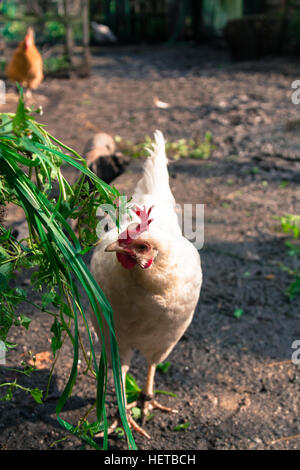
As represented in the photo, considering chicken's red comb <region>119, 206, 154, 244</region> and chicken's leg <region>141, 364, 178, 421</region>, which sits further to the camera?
chicken's leg <region>141, 364, 178, 421</region>

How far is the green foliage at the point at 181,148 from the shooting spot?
577 cm

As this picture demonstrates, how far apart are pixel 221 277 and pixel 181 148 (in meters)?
2.71

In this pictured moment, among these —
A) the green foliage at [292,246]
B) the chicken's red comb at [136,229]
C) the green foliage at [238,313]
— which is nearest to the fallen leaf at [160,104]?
the green foliage at [292,246]

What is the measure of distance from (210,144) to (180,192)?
153 centimetres

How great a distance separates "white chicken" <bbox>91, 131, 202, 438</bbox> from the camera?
6.11 ft

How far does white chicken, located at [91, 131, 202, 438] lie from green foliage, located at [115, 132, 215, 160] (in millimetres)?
3469

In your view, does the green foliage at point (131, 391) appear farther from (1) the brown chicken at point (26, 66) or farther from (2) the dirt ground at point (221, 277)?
(1) the brown chicken at point (26, 66)

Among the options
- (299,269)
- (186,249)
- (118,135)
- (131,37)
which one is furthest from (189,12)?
(186,249)

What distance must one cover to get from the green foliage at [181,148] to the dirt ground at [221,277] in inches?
4.7

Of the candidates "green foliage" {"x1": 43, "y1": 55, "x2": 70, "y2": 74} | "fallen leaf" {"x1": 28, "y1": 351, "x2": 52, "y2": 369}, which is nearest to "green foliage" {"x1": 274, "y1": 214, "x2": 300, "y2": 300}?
"fallen leaf" {"x1": 28, "y1": 351, "x2": 52, "y2": 369}

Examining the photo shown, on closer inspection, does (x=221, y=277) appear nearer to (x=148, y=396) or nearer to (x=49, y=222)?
(x=148, y=396)

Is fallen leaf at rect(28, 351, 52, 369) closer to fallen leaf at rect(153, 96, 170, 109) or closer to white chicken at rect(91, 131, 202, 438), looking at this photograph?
white chicken at rect(91, 131, 202, 438)

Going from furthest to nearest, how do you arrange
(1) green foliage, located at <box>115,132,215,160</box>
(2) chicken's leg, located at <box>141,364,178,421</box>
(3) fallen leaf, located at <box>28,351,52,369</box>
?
(1) green foliage, located at <box>115,132,215,160</box> < (3) fallen leaf, located at <box>28,351,52,369</box> < (2) chicken's leg, located at <box>141,364,178,421</box>

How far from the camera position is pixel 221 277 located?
12.0 ft
